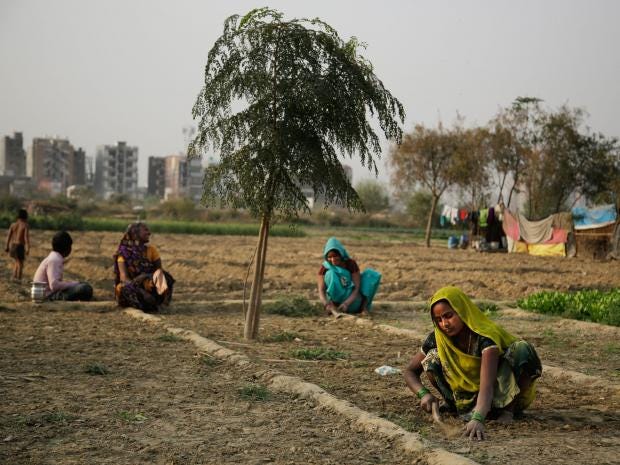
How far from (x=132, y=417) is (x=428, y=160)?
33.4 m

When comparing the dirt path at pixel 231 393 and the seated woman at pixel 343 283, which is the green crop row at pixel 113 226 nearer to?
the dirt path at pixel 231 393

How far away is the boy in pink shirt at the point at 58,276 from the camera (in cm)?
1123

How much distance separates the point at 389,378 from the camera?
6.55m

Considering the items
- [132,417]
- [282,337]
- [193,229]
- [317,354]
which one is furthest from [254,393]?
[193,229]

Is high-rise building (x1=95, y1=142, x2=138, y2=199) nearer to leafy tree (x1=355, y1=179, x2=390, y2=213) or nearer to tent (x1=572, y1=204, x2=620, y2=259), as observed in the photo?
leafy tree (x1=355, y1=179, x2=390, y2=213)

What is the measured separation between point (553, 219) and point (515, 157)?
438 inches

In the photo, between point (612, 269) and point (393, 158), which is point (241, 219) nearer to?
point (393, 158)

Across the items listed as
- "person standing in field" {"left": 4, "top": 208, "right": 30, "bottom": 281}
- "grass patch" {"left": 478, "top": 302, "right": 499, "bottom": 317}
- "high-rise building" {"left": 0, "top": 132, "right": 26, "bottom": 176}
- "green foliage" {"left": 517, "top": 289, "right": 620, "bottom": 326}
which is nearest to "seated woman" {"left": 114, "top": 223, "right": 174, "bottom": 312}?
"person standing in field" {"left": 4, "top": 208, "right": 30, "bottom": 281}

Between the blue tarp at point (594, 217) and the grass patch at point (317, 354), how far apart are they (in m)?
22.0

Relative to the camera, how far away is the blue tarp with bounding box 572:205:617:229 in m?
27.1

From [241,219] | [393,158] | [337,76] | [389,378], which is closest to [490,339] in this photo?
[389,378]

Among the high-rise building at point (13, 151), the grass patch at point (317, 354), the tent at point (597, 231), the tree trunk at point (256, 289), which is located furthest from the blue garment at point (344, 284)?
the high-rise building at point (13, 151)

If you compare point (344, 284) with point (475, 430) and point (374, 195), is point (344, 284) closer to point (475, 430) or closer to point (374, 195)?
point (475, 430)

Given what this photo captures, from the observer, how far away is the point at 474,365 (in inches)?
194
